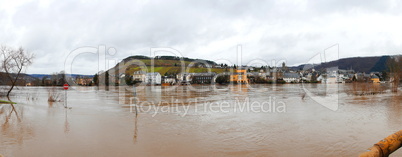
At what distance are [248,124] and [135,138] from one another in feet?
15.3

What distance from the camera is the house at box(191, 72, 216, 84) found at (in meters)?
79.9

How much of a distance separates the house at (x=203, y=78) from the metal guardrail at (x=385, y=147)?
7588 centimetres

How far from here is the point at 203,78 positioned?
82.4 meters

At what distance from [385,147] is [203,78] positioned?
80.1 m

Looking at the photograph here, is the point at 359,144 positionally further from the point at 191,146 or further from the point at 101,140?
the point at 101,140

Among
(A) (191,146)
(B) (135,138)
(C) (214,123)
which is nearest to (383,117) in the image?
(C) (214,123)

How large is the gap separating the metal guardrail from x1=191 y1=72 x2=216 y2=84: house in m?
75.9

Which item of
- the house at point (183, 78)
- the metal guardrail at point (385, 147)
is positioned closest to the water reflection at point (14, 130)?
the metal guardrail at point (385, 147)

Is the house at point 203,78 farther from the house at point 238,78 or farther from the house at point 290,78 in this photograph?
the house at point 290,78

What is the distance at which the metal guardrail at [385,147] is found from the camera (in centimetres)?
223

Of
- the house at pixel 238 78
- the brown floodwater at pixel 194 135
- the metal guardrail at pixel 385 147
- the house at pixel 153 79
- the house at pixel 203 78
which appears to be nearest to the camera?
the metal guardrail at pixel 385 147

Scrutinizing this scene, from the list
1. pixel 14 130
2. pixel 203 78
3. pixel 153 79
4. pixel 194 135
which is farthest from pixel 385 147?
pixel 153 79

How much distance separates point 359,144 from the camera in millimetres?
7105

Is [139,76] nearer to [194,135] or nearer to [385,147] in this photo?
[194,135]
